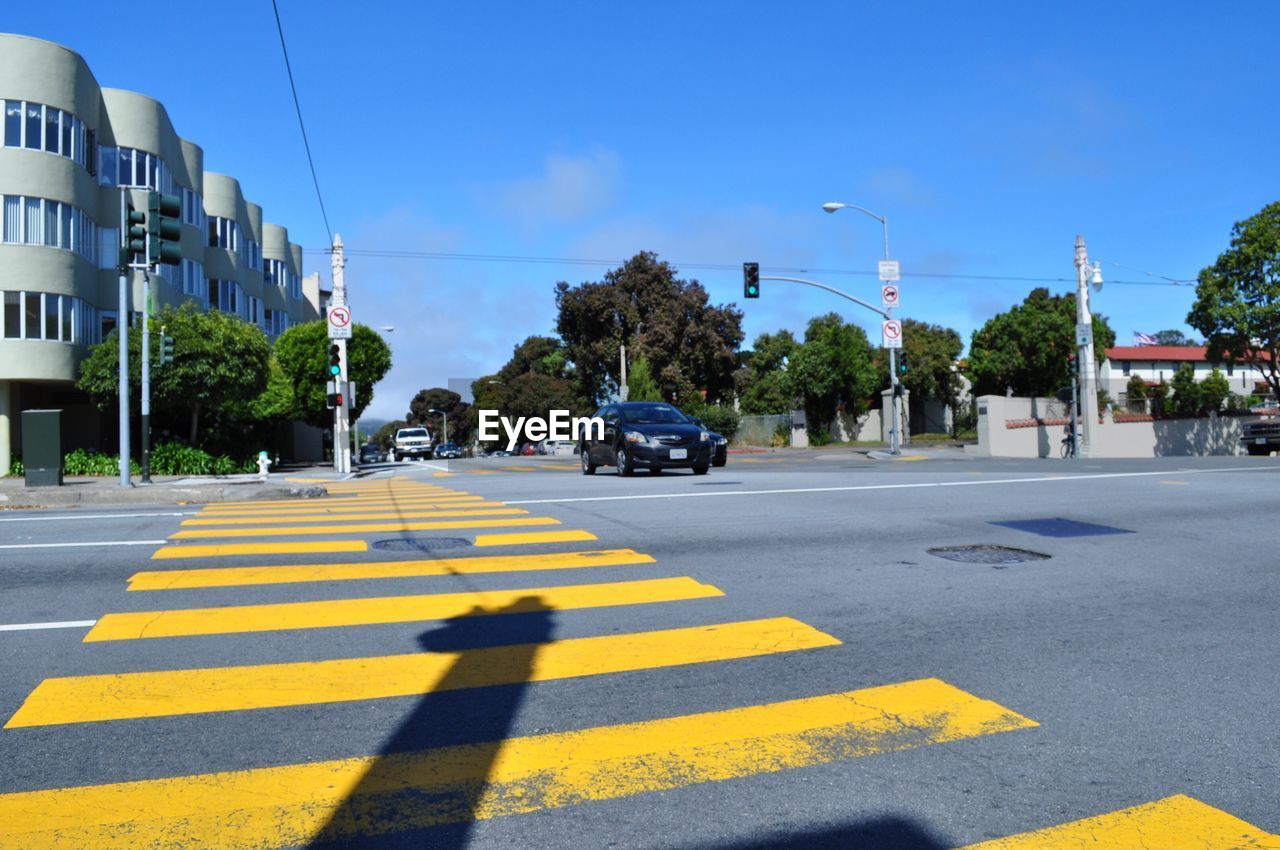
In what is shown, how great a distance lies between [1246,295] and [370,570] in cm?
4159

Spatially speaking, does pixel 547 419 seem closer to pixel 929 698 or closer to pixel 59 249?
pixel 59 249

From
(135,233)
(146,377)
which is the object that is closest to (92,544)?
(135,233)

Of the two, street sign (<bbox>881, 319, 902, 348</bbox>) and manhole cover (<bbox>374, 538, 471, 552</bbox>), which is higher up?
street sign (<bbox>881, 319, 902, 348</bbox>)

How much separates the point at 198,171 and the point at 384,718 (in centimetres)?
4425

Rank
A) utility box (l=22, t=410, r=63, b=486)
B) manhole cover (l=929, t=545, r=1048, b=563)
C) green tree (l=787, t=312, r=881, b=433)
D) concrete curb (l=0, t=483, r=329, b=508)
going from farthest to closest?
green tree (l=787, t=312, r=881, b=433), utility box (l=22, t=410, r=63, b=486), concrete curb (l=0, t=483, r=329, b=508), manhole cover (l=929, t=545, r=1048, b=563)

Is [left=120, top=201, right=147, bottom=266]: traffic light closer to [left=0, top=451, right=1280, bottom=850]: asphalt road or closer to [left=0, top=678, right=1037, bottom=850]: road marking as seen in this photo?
[left=0, top=451, right=1280, bottom=850]: asphalt road

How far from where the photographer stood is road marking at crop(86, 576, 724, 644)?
628 cm

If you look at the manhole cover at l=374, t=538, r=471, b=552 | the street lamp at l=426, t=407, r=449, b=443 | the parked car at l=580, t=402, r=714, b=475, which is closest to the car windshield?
the parked car at l=580, t=402, r=714, b=475

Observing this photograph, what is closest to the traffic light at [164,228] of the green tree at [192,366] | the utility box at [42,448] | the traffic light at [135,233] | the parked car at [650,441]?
the traffic light at [135,233]

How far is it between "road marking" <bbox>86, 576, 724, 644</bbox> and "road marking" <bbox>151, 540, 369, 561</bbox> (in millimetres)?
2371

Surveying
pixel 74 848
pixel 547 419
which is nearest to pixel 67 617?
pixel 74 848

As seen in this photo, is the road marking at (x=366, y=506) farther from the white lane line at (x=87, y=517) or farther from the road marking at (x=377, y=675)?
the road marking at (x=377, y=675)

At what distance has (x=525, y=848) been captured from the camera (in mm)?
3270

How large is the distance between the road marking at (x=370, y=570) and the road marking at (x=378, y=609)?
86 cm
